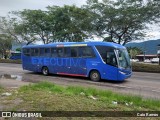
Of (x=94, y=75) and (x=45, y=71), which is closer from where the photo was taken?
(x=94, y=75)

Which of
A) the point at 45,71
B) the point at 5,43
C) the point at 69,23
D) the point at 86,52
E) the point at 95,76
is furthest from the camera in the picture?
the point at 5,43

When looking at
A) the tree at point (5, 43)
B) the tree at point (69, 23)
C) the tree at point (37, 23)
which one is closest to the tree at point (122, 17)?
the tree at point (69, 23)

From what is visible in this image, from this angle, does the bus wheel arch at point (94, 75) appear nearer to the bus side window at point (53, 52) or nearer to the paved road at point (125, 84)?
the paved road at point (125, 84)

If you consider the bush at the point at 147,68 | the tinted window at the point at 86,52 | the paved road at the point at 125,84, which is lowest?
the paved road at the point at 125,84

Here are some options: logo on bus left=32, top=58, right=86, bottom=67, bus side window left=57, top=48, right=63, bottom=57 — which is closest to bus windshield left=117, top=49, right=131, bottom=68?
logo on bus left=32, top=58, right=86, bottom=67

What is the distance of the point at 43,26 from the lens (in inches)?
1592

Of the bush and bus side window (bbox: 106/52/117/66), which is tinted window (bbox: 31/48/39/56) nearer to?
bus side window (bbox: 106/52/117/66)

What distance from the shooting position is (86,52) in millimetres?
17406

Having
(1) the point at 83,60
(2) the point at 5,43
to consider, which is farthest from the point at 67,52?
(2) the point at 5,43

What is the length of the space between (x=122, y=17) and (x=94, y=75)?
1393 centimetres

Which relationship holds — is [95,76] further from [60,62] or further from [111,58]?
[60,62]

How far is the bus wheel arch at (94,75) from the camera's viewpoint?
16.8m

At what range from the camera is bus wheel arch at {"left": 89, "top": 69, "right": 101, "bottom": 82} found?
16.8 metres

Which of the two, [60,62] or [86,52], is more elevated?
[86,52]
